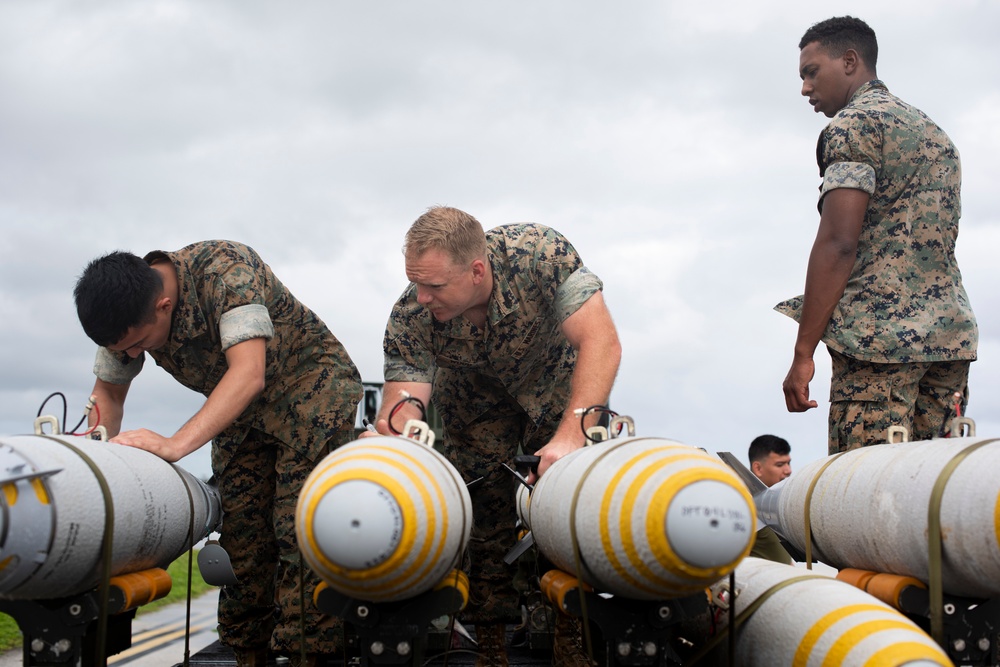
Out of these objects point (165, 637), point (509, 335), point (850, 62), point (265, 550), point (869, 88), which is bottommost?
point (165, 637)

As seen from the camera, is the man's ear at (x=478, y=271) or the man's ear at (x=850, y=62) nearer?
the man's ear at (x=478, y=271)

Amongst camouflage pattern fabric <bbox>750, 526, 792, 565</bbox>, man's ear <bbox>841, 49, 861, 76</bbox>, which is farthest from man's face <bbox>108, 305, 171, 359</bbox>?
man's ear <bbox>841, 49, 861, 76</bbox>

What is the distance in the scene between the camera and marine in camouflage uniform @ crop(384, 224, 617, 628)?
387 centimetres

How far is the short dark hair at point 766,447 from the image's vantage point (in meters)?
5.74

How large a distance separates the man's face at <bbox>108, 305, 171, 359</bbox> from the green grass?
94cm

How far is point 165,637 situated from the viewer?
6.66 meters

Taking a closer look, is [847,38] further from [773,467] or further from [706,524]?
[773,467]

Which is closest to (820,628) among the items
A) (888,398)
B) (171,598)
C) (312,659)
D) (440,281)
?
(888,398)

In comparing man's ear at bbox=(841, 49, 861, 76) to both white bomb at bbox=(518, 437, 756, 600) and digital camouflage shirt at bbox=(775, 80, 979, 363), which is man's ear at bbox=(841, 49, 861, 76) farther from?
white bomb at bbox=(518, 437, 756, 600)

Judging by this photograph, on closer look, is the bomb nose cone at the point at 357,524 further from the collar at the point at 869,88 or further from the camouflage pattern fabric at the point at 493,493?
the collar at the point at 869,88

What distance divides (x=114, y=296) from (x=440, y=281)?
46.6 inches

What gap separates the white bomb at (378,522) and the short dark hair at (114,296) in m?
1.39

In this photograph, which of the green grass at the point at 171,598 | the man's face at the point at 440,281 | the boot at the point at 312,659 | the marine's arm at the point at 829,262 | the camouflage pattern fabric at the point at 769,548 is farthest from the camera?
the green grass at the point at 171,598

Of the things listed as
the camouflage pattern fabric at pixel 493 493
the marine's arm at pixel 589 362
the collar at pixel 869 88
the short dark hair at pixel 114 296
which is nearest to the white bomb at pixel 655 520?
the marine's arm at pixel 589 362
